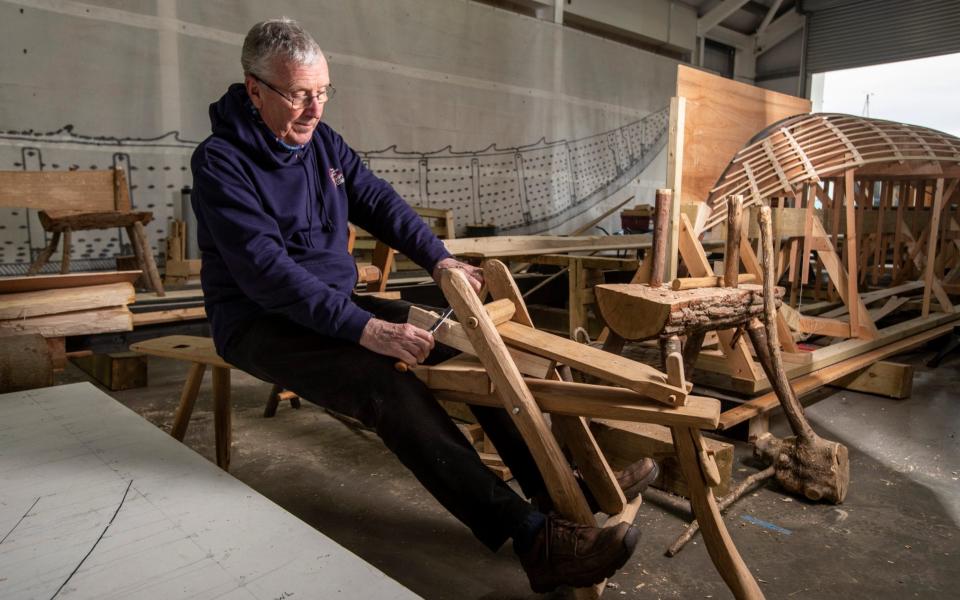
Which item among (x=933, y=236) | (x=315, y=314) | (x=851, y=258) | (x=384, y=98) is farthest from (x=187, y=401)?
(x=384, y=98)

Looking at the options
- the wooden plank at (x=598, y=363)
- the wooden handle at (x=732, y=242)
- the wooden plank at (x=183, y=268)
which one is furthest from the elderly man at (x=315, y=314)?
the wooden plank at (x=183, y=268)

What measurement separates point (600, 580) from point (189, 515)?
3.23 ft

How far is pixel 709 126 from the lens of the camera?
4.94 metres

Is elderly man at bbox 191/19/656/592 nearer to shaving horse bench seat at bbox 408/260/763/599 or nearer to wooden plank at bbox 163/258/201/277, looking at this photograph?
shaving horse bench seat at bbox 408/260/763/599

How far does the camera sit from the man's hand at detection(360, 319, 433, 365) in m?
1.84

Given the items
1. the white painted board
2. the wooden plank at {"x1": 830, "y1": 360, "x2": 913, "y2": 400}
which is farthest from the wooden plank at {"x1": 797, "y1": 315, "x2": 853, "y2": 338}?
the white painted board

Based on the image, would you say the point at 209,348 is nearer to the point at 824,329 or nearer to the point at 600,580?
the point at 600,580

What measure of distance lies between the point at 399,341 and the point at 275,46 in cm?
96

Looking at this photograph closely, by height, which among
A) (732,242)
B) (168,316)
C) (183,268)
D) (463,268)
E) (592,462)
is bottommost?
(592,462)

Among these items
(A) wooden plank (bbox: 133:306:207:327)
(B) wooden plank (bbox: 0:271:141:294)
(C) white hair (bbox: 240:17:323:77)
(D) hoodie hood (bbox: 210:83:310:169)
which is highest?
(C) white hair (bbox: 240:17:323:77)

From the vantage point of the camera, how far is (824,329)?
464cm

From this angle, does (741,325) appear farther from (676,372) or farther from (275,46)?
(275,46)

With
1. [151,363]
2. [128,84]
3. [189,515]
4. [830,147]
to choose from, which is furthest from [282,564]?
[128,84]

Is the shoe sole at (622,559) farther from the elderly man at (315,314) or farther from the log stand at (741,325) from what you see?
the log stand at (741,325)
